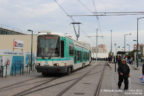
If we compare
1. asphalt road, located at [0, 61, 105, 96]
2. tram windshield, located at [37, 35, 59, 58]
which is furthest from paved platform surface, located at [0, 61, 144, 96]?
tram windshield, located at [37, 35, 59, 58]

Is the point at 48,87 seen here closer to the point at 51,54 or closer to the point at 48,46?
the point at 51,54

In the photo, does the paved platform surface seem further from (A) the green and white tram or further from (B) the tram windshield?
(B) the tram windshield

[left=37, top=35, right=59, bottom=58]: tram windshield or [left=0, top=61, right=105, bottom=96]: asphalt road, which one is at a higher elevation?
[left=37, top=35, right=59, bottom=58]: tram windshield

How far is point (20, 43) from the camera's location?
29391 mm

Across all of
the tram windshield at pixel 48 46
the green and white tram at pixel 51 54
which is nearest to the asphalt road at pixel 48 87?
the green and white tram at pixel 51 54

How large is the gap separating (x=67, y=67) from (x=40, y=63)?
7.34 feet

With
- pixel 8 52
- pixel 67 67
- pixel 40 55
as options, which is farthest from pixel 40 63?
pixel 8 52

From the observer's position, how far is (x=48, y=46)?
16516 mm

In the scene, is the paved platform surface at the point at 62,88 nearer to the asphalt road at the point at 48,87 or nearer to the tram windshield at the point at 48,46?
the asphalt road at the point at 48,87

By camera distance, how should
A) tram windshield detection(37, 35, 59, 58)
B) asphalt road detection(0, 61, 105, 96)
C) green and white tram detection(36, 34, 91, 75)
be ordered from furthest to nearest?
tram windshield detection(37, 35, 59, 58) → green and white tram detection(36, 34, 91, 75) → asphalt road detection(0, 61, 105, 96)

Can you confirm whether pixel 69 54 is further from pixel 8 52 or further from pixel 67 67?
pixel 8 52

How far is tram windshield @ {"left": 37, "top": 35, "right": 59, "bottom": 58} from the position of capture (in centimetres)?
1647

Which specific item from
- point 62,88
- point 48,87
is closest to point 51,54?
point 48,87

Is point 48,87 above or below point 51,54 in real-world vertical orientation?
below
